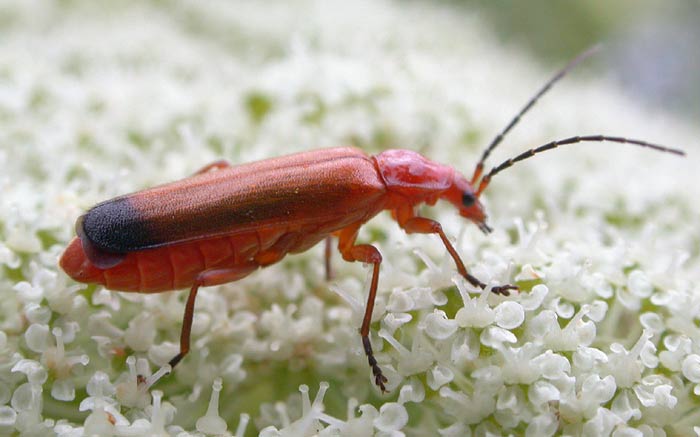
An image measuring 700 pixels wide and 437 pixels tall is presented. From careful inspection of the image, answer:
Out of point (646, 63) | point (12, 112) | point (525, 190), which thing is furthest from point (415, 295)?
point (646, 63)

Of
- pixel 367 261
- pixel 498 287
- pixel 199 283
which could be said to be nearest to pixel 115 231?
pixel 199 283

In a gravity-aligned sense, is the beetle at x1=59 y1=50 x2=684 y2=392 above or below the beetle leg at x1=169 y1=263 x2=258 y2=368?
above

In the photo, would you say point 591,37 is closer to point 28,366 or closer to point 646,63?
point 646,63

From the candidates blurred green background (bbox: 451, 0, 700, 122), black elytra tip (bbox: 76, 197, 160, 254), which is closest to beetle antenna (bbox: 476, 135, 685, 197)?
→ black elytra tip (bbox: 76, 197, 160, 254)

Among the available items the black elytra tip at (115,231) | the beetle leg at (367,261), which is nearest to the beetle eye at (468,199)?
the beetle leg at (367,261)

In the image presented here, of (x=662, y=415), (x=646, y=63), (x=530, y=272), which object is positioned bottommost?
(x=646, y=63)

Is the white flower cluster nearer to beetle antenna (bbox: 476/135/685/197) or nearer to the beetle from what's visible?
the beetle

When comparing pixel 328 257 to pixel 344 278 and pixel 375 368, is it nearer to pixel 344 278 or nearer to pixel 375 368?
pixel 344 278
